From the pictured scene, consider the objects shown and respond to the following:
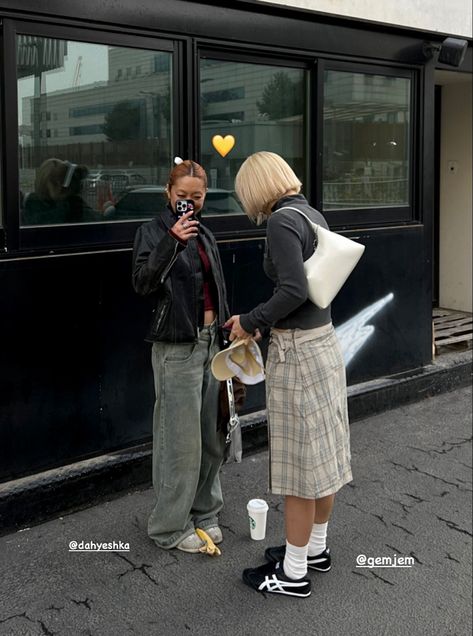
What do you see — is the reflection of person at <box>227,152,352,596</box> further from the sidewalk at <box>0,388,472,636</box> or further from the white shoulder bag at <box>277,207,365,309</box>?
the sidewalk at <box>0,388,472,636</box>

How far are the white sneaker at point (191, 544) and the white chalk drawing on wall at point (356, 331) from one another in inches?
91.5

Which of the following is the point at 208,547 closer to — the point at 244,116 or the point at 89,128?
the point at 89,128

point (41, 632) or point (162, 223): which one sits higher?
point (162, 223)

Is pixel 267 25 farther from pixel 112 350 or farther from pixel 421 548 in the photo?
pixel 421 548

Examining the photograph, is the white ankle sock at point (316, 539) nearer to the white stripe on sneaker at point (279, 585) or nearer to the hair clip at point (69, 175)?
the white stripe on sneaker at point (279, 585)

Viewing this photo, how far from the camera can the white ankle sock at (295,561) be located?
3.40 meters

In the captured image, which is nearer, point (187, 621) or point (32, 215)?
point (187, 621)

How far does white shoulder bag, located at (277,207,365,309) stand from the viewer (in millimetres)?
3205

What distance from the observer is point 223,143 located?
194 inches

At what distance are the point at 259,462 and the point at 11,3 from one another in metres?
2.98

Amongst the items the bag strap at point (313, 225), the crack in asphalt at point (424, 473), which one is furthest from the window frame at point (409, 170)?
the bag strap at point (313, 225)

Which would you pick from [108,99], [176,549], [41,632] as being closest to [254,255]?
[108,99]

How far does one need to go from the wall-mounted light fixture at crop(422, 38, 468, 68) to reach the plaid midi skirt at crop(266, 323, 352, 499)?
352cm

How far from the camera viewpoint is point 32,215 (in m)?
4.06
